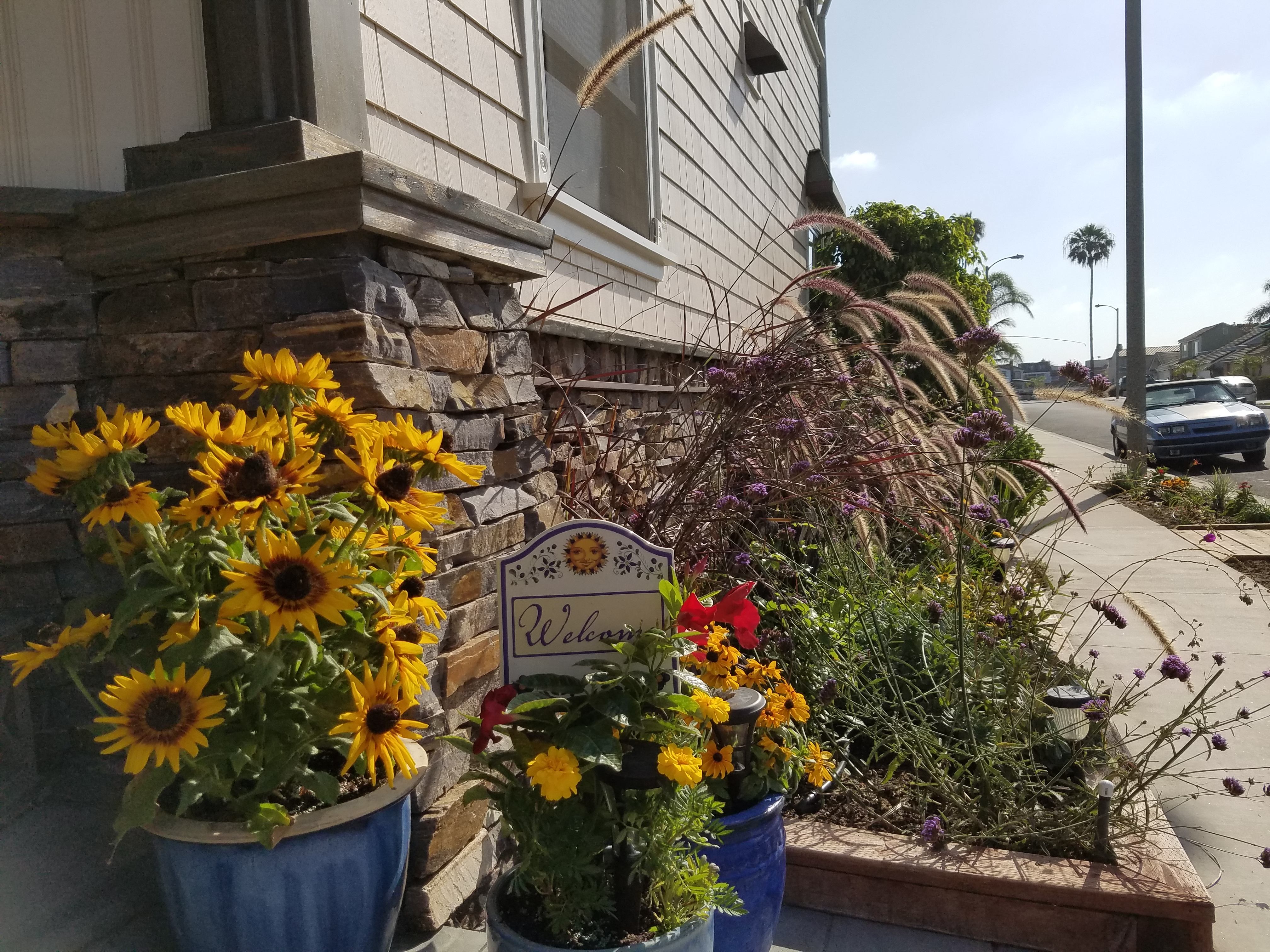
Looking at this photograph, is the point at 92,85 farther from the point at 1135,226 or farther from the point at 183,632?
the point at 1135,226

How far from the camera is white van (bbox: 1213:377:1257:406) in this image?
43.6ft

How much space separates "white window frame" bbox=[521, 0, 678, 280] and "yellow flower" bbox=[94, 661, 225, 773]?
2.06 m

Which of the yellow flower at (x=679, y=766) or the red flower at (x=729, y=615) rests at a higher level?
the red flower at (x=729, y=615)

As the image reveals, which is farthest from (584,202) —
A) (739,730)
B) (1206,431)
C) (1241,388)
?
(1241,388)

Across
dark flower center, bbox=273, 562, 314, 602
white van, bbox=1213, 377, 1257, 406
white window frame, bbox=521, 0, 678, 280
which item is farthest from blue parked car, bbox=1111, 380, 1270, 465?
dark flower center, bbox=273, 562, 314, 602

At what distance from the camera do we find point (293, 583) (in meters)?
1.15

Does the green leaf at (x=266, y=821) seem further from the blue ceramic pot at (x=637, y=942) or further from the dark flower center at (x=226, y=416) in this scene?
the dark flower center at (x=226, y=416)

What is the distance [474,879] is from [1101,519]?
7.23 m

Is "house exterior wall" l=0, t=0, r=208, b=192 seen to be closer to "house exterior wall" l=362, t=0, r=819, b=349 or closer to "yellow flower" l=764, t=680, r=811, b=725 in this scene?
"house exterior wall" l=362, t=0, r=819, b=349

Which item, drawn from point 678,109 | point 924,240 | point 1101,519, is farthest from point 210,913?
point 924,240

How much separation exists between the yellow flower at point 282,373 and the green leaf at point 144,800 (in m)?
0.56

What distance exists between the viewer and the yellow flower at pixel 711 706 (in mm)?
1521

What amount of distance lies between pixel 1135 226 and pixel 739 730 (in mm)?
9863

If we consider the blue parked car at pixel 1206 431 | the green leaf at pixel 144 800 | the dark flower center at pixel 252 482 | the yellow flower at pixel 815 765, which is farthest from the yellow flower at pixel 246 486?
the blue parked car at pixel 1206 431
